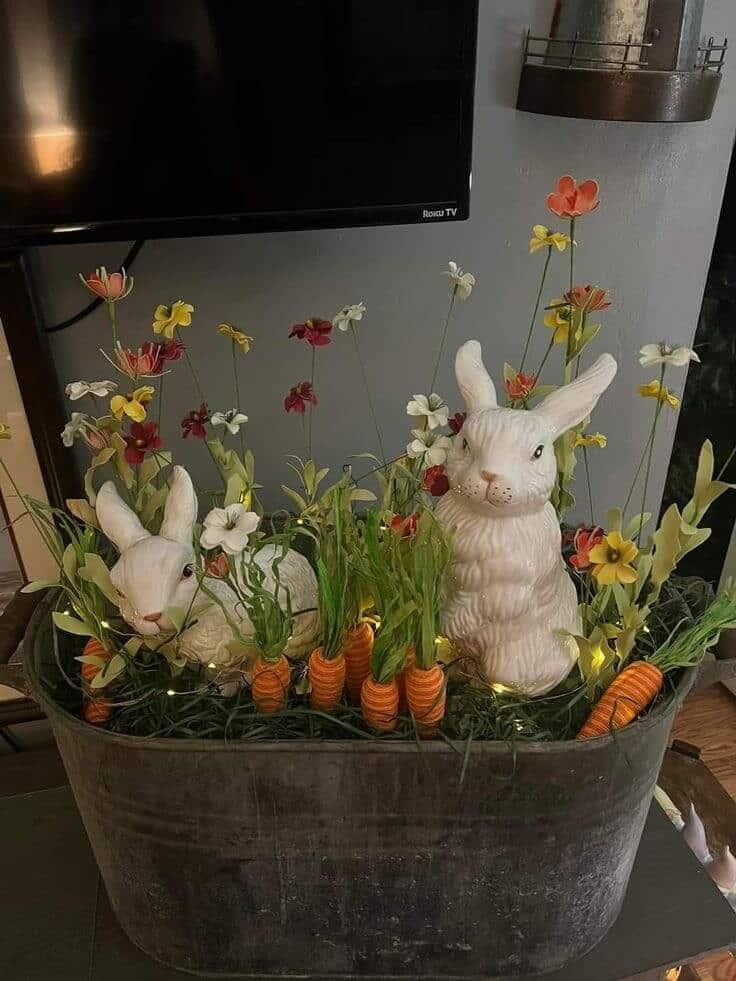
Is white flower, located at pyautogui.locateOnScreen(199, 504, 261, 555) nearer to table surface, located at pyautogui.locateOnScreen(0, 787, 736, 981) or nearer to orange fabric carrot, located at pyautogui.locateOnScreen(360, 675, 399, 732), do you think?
orange fabric carrot, located at pyautogui.locateOnScreen(360, 675, 399, 732)

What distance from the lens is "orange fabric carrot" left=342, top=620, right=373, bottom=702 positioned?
60cm

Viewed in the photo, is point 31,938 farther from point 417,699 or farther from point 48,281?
point 48,281

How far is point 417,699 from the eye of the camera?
0.56m

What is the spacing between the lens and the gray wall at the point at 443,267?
84cm

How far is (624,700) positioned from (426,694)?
0.48ft

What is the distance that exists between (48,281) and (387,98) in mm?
387

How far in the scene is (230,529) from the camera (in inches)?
19.6

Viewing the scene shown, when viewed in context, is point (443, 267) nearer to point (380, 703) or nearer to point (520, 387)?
point (520, 387)

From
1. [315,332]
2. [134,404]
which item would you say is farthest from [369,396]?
[134,404]

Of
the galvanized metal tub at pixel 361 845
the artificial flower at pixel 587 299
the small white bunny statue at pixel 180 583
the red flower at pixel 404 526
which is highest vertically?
the artificial flower at pixel 587 299

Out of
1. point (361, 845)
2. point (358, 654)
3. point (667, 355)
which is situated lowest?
point (361, 845)

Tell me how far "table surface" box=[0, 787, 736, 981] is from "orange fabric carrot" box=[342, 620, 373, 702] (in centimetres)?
25

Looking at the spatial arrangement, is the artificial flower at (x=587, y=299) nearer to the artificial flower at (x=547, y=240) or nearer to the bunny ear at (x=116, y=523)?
the artificial flower at (x=547, y=240)

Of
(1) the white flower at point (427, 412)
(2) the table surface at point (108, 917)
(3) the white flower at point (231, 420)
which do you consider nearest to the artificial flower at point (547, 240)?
(1) the white flower at point (427, 412)
